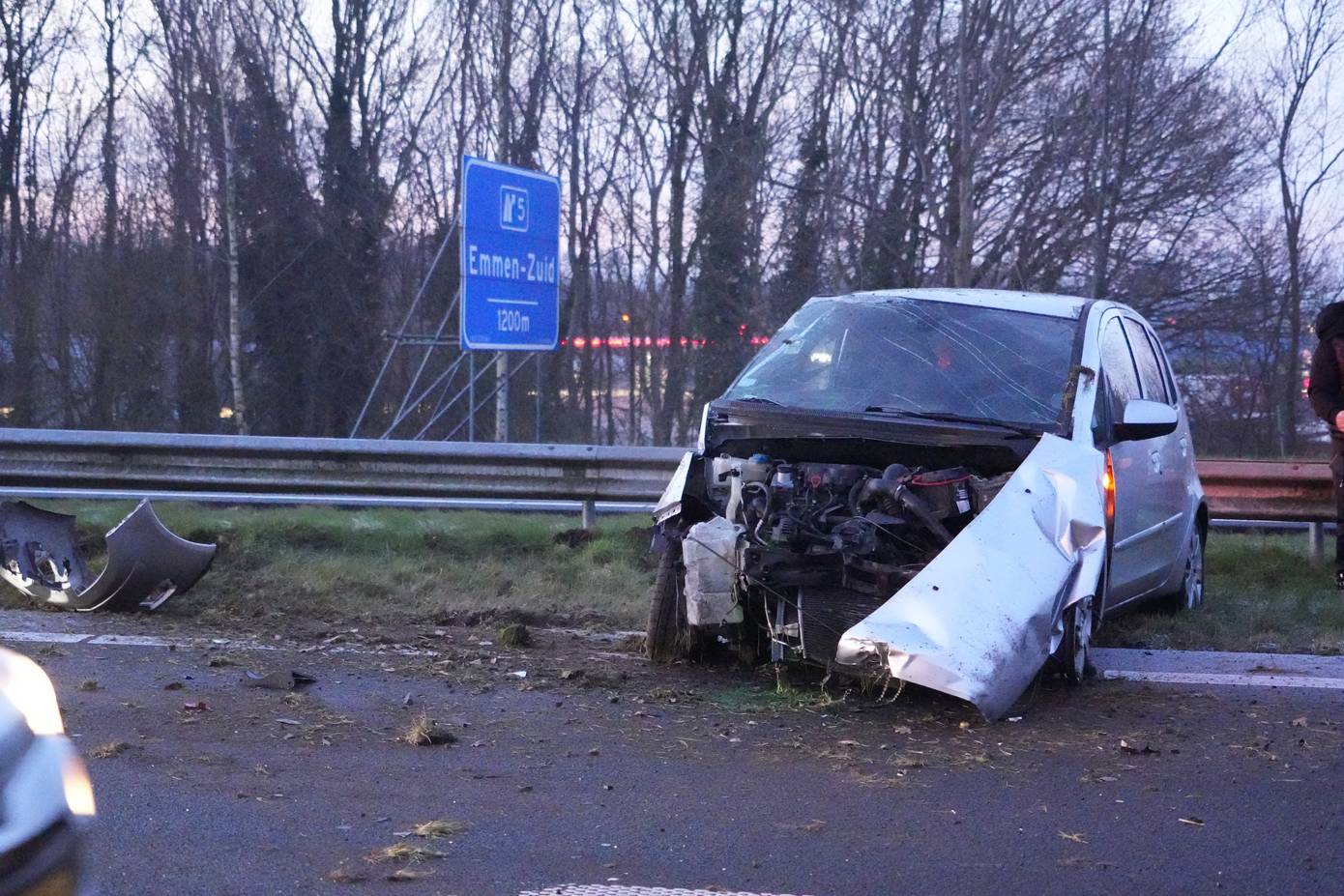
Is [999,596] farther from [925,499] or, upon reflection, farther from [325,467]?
[325,467]

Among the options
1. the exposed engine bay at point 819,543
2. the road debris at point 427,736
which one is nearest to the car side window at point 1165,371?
the exposed engine bay at point 819,543

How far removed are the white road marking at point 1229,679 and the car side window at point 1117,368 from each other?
1.17m

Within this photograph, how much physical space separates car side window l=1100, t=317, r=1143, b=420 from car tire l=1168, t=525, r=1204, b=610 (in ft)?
3.72

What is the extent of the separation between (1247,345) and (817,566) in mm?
17746

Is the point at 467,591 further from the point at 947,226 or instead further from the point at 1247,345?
the point at 1247,345

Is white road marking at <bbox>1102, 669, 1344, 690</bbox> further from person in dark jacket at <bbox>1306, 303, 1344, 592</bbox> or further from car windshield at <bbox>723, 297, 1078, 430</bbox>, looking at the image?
person in dark jacket at <bbox>1306, 303, 1344, 592</bbox>

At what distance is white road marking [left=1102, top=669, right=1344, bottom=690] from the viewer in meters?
5.98

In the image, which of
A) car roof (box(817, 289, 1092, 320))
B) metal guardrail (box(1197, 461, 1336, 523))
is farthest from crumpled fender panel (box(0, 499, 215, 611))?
metal guardrail (box(1197, 461, 1336, 523))

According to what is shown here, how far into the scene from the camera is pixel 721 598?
5.68 metres

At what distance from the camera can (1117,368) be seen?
21.8 ft

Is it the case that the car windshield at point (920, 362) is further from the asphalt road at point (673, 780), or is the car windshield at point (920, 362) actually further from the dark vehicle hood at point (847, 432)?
the asphalt road at point (673, 780)

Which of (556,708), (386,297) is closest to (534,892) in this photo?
(556,708)

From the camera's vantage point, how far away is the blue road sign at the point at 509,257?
11617 millimetres

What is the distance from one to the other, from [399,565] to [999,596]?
4343 millimetres
